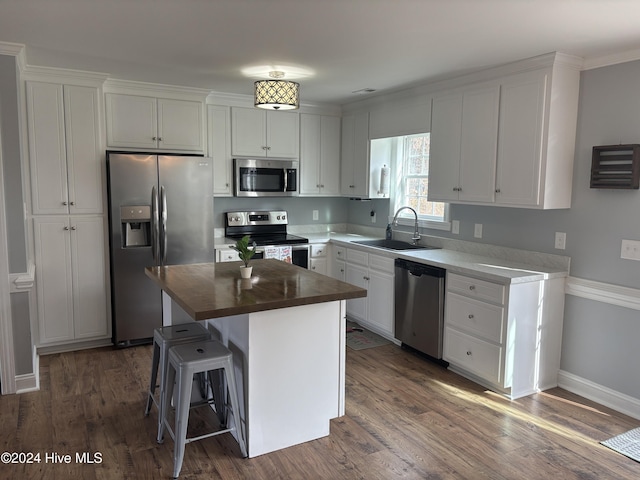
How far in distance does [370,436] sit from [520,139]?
88.7 inches

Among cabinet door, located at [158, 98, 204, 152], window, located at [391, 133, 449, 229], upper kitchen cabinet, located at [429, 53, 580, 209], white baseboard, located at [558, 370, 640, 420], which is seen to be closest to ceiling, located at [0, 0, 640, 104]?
upper kitchen cabinet, located at [429, 53, 580, 209]

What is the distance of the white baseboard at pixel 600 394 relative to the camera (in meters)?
3.11

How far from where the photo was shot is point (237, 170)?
192 inches

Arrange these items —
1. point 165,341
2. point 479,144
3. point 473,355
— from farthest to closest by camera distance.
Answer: point 479,144 → point 473,355 → point 165,341

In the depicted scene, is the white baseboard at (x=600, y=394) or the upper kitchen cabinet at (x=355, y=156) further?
the upper kitchen cabinet at (x=355, y=156)

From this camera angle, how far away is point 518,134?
11.1 ft

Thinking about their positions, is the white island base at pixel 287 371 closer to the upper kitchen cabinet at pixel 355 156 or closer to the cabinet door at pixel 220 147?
the cabinet door at pixel 220 147

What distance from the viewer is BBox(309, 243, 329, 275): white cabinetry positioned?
16.6 ft

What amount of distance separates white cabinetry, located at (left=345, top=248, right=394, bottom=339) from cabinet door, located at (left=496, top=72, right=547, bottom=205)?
1.25m

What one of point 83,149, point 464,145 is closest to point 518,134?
point 464,145

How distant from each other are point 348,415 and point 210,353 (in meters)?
1.08

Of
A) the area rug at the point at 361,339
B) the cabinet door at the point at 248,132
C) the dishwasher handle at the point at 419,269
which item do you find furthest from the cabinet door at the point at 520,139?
the cabinet door at the point at 248,132

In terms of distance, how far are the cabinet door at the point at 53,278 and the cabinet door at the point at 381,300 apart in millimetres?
2668

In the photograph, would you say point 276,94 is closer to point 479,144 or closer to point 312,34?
point 312,34
